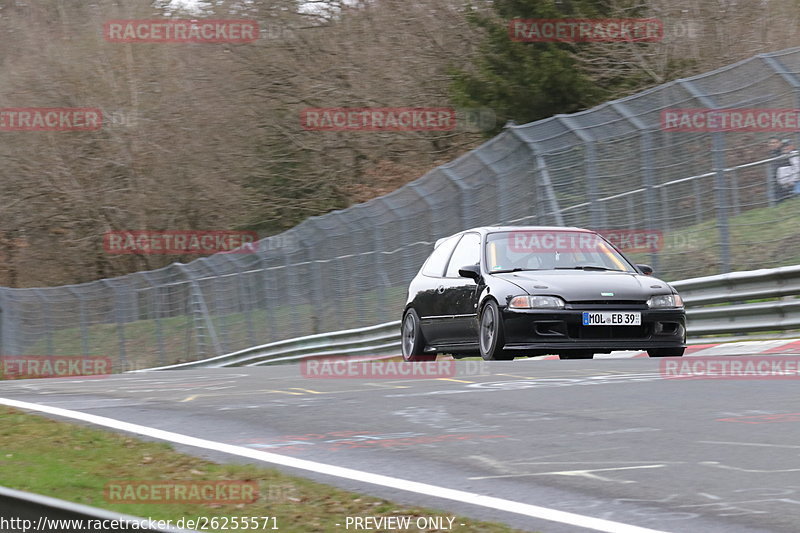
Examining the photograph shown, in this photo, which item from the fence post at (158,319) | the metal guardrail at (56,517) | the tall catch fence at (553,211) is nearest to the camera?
the metal guardrail at (56,517)

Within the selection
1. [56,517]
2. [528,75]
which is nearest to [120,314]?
[528,75]

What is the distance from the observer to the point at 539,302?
11.8 meters

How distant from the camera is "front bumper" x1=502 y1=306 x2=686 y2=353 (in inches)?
464

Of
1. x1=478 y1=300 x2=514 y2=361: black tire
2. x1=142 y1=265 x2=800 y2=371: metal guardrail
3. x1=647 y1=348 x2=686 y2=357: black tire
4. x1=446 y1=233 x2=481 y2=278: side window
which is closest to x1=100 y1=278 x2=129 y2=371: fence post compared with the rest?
x1=446 y1=233 x2=481 y2=278: side window

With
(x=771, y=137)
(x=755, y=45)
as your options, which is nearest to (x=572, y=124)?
(x=771, y=137)

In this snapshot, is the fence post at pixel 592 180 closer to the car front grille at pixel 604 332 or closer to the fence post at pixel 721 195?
the fence post at pixel 721 195

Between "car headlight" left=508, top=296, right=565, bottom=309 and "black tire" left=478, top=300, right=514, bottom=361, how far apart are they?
0.25m

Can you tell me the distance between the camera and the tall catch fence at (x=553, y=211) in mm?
14617

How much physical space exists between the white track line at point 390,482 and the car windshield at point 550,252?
563 cm

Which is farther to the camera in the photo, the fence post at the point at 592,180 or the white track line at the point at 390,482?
the fence post at the point at 592,180

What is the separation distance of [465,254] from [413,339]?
1.37 metres

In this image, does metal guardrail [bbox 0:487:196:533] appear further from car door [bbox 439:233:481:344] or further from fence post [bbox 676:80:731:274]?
fence post [bbox 676:80:731:274]

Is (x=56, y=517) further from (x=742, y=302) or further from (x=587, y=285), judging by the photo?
(x=742, y=302)

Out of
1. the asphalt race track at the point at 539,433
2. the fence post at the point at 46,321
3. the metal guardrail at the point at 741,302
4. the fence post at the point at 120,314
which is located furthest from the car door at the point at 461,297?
the fence post at the point at 46,321
